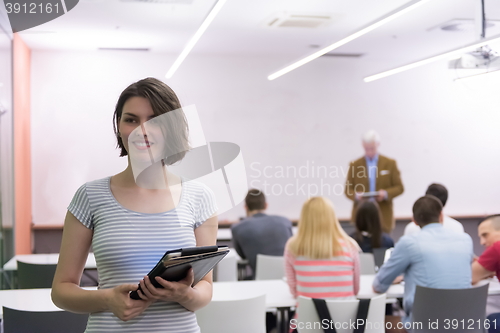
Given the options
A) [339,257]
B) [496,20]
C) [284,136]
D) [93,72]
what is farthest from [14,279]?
[496,20]

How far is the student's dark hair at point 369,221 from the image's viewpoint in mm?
3970

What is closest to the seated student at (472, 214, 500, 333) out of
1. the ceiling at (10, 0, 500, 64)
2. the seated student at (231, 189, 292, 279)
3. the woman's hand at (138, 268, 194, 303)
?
the seated student at (231, 189, 292, 279)

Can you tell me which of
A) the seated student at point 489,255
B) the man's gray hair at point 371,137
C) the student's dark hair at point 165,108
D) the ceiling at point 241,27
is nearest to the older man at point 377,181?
the man's gray hair at point 371,137

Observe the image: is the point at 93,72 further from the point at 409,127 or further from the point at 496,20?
the point at 409,127

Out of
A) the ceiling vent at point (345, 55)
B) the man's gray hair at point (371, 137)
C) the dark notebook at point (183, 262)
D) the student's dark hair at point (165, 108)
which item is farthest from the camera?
the man's gray hair at point (371, 137)

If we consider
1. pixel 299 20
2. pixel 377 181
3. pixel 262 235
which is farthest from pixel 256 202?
pixel 377 181

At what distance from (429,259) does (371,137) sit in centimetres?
429

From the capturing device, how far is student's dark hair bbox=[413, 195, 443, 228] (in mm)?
2954

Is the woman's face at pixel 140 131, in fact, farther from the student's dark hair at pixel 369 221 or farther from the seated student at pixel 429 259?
the student's dark hair at pixel 369 221

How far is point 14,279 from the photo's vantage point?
3.75 meters

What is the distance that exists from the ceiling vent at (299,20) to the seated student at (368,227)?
6.67ft

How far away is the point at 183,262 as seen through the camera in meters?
1.16

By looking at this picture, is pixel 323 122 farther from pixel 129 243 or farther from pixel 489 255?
pixel 129 243

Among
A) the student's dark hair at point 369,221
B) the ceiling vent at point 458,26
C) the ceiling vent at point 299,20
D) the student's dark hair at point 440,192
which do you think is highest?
Answer: the ceiling vent at point 299,20
